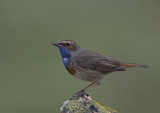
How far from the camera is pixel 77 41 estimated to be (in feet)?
50.4

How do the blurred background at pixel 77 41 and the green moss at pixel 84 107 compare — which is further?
the blurred background at pixel 77 41

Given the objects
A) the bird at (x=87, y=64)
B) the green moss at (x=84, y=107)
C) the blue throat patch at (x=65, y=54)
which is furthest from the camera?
the blue throat patch at (x=65, y=54)

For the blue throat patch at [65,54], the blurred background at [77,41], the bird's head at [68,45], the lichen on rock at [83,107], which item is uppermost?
the bird's head at [68,45]

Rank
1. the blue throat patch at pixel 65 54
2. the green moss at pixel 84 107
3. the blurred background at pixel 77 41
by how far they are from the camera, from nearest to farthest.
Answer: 1. the green moss at pixel 84 107
2. the blue throat patch at pixel 65 54
3. the blurred background at pixel 77 41

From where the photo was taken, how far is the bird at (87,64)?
29.4 feet

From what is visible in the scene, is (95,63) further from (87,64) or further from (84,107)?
(84,107)

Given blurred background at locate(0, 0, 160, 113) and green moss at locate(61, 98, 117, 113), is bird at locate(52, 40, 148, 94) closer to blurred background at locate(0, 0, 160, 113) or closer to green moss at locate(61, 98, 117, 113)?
green moss at locate(61, 98, 117, 113)

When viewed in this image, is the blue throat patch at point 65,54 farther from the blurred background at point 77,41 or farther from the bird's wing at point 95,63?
the blurred background at point 77,41

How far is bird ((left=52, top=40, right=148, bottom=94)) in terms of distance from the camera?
29.4ft

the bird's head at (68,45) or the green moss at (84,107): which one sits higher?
the bird's head at (68,45)

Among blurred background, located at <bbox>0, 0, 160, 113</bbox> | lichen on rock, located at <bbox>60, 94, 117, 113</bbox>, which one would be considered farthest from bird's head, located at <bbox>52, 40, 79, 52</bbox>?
Answer: blurred background, located at <bbox>0, 0, 160, 113</bbox>

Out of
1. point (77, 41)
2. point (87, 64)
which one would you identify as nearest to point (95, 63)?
point (87, 64)

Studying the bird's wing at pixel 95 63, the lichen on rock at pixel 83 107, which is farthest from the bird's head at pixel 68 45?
the lichen on rock at pixel 83 107

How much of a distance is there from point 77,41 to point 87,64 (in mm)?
6366
